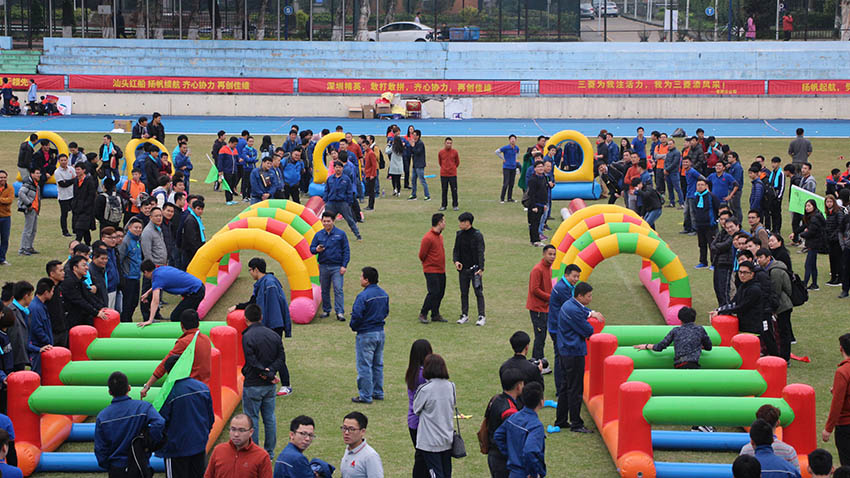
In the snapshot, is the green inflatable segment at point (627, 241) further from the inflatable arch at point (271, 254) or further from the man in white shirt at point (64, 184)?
the man in white shirt at point (64, 184)

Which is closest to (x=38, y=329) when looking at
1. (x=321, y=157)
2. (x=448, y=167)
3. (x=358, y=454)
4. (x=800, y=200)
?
(x=358, y=454)

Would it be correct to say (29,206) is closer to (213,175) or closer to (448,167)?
(213,175)

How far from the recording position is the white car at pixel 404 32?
52.1 m

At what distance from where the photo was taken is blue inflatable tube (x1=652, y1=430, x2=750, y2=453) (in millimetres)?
10180

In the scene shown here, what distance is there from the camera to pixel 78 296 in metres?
11.6

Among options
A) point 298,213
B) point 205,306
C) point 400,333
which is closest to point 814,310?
point 400,333

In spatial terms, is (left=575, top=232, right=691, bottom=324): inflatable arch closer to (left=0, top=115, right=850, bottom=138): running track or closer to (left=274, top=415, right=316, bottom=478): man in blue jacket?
(left=274, top=415, right=316, bottom=478): man in blue jacket

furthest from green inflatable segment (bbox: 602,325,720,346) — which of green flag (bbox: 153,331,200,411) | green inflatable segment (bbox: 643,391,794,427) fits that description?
green flag (bbox: 153,331,200,411)

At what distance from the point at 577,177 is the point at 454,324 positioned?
11.4 m

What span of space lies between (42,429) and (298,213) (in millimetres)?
7002

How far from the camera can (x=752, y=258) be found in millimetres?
12875

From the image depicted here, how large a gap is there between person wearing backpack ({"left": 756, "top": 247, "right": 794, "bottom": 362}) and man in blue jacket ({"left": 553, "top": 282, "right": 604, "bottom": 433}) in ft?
10.5

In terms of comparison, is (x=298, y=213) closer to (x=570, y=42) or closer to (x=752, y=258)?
(x=752, y=258)

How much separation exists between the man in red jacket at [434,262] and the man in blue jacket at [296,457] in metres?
6.98
